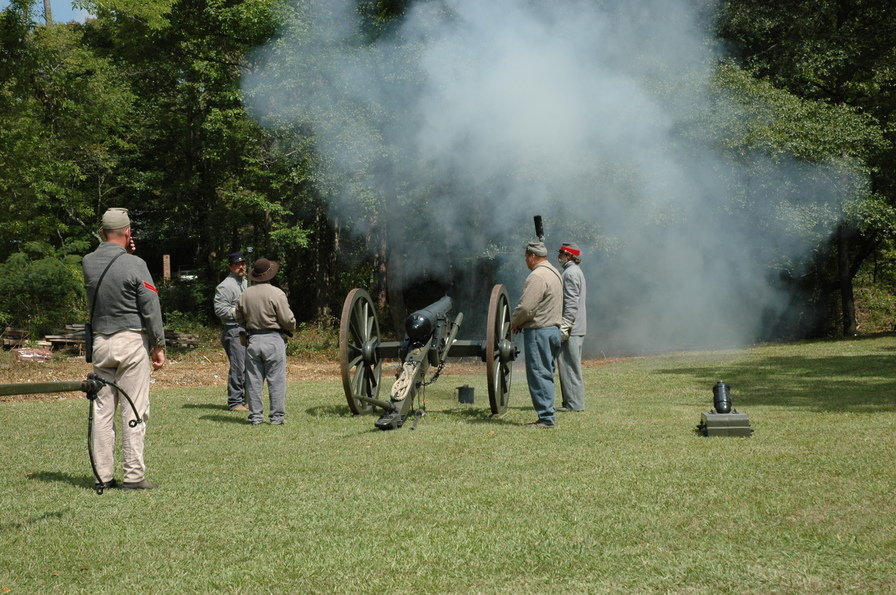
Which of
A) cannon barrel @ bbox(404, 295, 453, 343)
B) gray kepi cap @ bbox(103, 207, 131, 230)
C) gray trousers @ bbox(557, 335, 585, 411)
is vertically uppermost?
gray kepi cap @ bbox(103, 207, 131, 230)

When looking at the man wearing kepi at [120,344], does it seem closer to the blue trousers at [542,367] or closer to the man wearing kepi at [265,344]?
the man wearing kepi at [265,344]

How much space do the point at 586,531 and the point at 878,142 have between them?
18.7m

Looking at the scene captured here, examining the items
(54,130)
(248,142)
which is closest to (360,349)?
(248,142)

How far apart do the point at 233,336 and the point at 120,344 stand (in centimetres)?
432

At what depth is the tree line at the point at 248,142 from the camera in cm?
1934

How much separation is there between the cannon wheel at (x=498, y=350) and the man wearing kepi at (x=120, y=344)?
123 inches

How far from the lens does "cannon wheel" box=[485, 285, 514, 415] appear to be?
7.91m

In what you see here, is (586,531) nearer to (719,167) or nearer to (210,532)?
(210,532)

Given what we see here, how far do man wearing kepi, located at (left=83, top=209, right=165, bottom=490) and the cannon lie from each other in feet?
7.75

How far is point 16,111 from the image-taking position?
19266 millimetres

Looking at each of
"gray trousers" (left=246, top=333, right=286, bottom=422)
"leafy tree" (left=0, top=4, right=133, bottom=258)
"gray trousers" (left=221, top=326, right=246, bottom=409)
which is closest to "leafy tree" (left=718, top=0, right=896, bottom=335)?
"gray trousers" (left=221, top=326, right=246, bottom=409)

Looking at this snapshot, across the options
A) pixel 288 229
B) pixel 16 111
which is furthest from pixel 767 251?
pixel 16 111

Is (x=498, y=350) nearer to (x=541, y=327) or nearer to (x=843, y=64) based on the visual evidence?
(x=541, y=327)

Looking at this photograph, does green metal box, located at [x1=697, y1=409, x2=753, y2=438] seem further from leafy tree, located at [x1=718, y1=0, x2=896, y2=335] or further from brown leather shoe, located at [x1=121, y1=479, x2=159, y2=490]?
leafy tree, located at [x1=718, y1=0, x2=896, y2=335]
